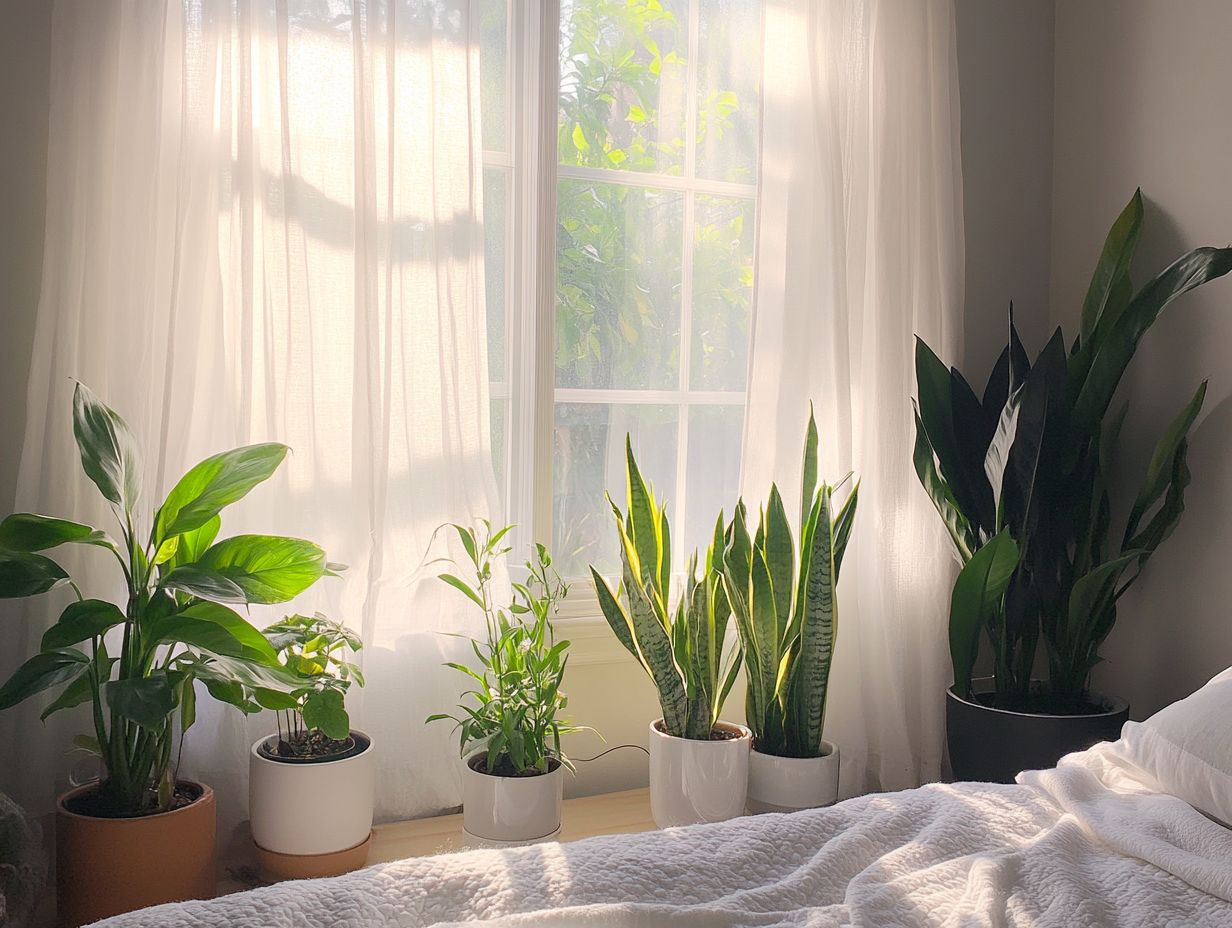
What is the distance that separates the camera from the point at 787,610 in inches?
89.0

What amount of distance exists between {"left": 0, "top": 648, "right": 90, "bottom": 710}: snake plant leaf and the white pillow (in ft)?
5.24

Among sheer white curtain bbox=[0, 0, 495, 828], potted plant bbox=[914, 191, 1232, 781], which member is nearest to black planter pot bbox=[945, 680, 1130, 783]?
potted plant bbox=[914, 191, 1232, 781]

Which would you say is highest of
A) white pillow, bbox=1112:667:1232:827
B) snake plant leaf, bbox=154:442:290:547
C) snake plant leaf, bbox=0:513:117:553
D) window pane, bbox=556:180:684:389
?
window pane, bbox=556:180:684:389

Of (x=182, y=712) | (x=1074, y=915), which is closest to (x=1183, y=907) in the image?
(x=1074, y=915)

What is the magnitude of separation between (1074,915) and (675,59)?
2089 millimetres

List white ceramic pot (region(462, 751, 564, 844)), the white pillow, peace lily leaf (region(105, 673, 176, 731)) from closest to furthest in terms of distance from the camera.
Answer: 1. the white pillow
2. peace lily leaf (region(105, 673, 176, 731))
3. white ceramic pot (region(462, 751, 564, 844))

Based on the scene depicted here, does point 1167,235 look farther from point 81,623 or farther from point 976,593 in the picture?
point 81,623

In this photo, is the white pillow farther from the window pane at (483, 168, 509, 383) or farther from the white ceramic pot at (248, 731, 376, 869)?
the window pane at (483, 168, 509, 383)

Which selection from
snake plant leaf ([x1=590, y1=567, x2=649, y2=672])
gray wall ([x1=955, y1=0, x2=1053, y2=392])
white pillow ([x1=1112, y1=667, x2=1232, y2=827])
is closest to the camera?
white pillow ([x1=1112, y1=667, x2=1232, y2=827])

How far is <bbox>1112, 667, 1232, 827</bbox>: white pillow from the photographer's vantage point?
4.58 feet

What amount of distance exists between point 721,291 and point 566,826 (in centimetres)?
133

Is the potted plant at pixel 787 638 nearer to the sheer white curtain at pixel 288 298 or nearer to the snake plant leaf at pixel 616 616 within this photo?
the snake plant leaf at pixel 616 616

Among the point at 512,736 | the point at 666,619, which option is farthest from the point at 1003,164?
the point at 512,736

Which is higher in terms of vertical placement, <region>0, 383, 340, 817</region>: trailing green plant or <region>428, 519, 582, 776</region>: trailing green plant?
<region>0, 383, 340, 817</region>: trailing green plant
